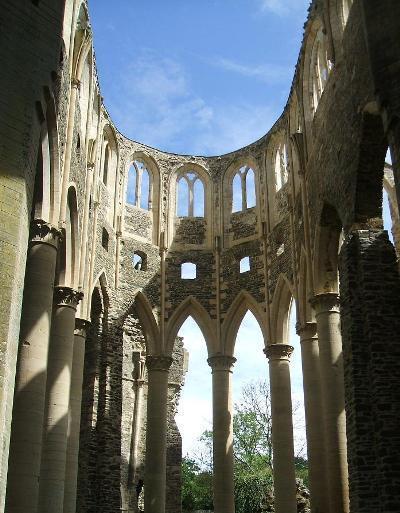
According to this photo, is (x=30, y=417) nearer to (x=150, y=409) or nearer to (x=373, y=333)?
(x=373, y=333)

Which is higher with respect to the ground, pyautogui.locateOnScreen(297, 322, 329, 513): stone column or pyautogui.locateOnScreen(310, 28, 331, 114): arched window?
pyautogui.locateOnScreen(310, 28, 331, 114): arched window

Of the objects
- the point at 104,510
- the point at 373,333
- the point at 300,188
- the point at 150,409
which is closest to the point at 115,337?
the point at 150,409

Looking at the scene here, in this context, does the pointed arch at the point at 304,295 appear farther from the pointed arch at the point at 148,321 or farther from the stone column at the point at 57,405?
the stone column at the point at 57,405

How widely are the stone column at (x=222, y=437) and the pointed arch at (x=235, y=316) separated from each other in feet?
1.67

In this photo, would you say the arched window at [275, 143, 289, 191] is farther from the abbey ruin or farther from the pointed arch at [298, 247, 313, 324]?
the pointed arch at [298, 247, 313, 324]

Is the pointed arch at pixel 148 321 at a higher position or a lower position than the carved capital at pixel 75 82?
lower

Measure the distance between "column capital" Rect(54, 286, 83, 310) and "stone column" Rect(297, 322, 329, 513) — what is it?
19.2ft

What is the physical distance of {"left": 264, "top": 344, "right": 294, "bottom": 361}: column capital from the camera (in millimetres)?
19734

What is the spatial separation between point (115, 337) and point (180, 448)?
19.3ft

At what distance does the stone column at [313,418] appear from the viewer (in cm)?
1540

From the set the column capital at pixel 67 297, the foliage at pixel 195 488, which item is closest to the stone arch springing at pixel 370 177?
the column capital at pixel 67 297

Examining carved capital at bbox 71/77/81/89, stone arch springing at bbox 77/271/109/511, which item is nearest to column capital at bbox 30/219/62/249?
carved capital at bbox 71/77/81/89

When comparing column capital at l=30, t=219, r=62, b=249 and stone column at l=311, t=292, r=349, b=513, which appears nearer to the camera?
column capital at l=30, t=219, r=62, b=249

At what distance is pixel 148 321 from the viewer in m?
21.0
